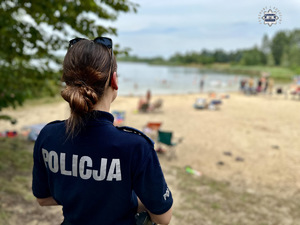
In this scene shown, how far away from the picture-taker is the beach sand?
729cm

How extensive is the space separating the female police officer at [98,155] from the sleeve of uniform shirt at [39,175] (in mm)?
83

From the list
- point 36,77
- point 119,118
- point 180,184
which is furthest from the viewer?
point 119,118

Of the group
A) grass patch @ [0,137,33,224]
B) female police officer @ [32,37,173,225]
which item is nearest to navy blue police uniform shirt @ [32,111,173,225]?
female police officer @ [32,37,173,225]

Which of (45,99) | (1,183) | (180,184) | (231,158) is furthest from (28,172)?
(45,99)

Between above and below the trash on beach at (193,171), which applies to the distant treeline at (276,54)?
above

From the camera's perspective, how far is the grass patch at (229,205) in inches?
191

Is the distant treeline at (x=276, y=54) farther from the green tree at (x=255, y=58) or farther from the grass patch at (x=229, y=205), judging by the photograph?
the grass patch at (x=229, y=205)

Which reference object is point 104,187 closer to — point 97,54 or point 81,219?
point 81,219

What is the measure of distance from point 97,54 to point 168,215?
94cm

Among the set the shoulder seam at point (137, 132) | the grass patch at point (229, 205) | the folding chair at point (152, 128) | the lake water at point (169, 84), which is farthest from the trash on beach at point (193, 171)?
the shoulder seam at point (137, 132)

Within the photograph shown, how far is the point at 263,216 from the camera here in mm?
5062

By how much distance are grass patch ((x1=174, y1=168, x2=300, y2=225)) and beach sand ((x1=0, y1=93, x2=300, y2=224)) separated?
329 millimetres

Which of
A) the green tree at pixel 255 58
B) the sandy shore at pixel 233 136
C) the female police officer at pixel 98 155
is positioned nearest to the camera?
the female police officer at pixel 98 155

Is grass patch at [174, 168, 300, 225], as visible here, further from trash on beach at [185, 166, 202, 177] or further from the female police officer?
the female police officer
